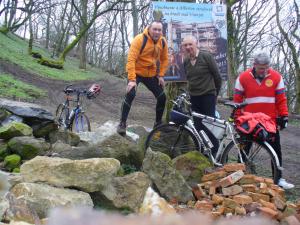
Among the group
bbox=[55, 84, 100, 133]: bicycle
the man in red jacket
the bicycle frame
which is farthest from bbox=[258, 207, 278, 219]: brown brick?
bbox=[55, 84, 100, 133]: bicycle

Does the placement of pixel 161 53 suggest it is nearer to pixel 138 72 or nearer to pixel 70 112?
pixel 138 72

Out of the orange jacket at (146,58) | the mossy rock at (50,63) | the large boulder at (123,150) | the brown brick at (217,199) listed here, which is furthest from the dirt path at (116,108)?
the mossy rock at (50,63)

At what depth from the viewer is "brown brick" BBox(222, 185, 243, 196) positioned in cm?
496

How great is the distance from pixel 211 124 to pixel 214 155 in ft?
1.35

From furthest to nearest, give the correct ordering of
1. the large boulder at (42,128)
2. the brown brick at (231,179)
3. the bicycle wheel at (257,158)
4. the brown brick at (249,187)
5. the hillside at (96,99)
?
1. the hillside at (96,99)
2. the large boulder at (42,128)
3. the bicycle wheel at (257,158)
4. the brown brick at (231,179)
5. the brown brick at (249,187)

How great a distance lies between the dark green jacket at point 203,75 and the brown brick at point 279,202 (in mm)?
1761

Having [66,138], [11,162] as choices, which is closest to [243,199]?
[11,162]

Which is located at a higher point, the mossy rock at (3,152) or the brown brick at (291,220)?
the mossy rock at (3,152)

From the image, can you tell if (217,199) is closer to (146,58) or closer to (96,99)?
(146,58)

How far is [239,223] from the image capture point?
715 mm

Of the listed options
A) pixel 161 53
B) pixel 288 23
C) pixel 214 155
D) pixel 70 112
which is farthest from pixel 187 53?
pixel 288 23

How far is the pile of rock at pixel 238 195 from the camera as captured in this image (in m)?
4.53

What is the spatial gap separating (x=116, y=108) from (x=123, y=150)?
905cm

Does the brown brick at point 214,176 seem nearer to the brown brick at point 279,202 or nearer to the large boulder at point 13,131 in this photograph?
the brown brick at point 279,202
